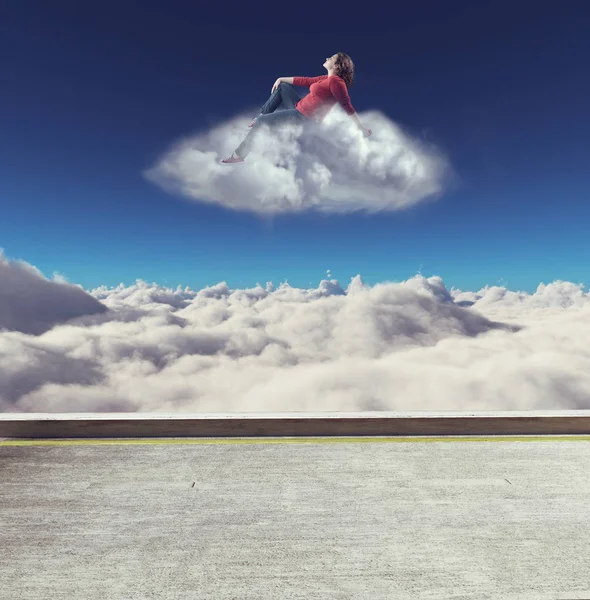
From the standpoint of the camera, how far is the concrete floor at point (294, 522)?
9.54 feet

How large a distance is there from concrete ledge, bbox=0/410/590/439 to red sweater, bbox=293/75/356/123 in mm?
5778

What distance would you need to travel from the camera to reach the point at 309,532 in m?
3.51

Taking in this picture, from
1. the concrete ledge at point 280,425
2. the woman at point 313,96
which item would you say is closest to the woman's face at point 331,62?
the woman at point 313,96

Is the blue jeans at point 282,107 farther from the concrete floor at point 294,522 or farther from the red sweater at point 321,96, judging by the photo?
the concrete floor at point 294,522

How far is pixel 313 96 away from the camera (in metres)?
8.65

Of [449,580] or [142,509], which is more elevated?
[142,509]

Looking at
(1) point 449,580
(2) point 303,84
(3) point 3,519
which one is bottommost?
(1) point 449,580

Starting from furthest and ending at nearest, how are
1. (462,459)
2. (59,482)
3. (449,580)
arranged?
1. (462,459)
2. (59,482)
3. (449,580)

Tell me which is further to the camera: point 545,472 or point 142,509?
point 545,472

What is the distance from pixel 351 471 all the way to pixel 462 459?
4.56 feet

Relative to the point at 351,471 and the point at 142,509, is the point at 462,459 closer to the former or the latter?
the point at 351,471

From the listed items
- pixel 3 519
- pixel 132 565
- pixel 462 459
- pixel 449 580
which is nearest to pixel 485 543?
pixel 449 580

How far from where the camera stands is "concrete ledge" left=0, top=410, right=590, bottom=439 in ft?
19.1

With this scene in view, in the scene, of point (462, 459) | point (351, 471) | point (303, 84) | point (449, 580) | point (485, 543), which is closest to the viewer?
point (449, 580)
